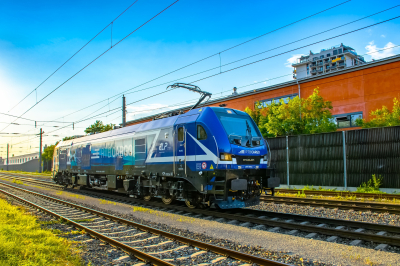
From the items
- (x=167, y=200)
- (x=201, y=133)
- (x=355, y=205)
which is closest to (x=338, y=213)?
(x=355, y=205)

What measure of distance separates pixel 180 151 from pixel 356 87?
2488cm

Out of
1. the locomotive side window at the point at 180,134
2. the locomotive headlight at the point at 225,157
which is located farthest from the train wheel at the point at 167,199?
the locomotive headlight at the point at 225,157

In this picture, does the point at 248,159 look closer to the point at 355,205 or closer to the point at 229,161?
the point at 229,161

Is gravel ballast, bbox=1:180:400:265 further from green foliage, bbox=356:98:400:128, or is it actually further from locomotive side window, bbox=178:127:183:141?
green foliage, bbox=356:98:400:128

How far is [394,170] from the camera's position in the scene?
15.2 m

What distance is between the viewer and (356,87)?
2944 cm

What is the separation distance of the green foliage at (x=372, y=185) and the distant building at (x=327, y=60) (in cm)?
8799

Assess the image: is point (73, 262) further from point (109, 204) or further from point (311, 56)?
point (311, 56)

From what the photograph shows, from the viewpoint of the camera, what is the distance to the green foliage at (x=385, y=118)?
2330 centimetres

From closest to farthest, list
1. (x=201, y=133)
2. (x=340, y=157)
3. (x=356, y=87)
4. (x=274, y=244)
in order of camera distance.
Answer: (x=274, y=244) < (x=201, y=133) < (x=340, y=157) < (x=356, y=87)

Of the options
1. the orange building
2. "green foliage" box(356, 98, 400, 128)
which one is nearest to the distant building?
the orange building

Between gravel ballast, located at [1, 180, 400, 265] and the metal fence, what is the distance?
10.9 meters

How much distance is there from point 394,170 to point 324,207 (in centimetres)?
642

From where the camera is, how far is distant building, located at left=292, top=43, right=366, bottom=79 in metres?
101
